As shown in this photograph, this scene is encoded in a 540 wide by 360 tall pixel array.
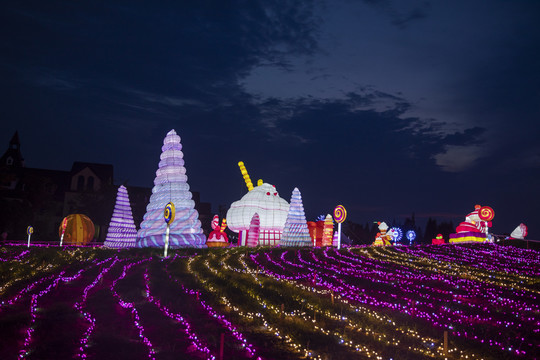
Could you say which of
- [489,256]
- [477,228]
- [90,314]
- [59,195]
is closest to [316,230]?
[477,228]

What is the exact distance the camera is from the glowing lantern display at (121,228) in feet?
99.5

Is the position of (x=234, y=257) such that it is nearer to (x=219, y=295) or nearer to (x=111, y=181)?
(x=219, y=295)

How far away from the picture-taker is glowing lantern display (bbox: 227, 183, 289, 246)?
3180 centimetres

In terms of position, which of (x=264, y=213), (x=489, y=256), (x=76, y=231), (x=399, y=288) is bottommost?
(x=399, y=288)

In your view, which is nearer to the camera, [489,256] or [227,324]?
[227,324]

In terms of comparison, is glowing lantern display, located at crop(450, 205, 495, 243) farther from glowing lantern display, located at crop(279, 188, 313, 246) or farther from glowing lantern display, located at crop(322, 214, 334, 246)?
glowing lantern display, located at crop(279, 188, 313, 246)

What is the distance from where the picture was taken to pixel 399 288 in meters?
13.8

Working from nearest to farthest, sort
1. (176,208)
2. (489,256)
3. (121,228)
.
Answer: (489,256) → (176,208) → (121,228)

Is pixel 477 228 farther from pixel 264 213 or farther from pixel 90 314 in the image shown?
pixel 90 314

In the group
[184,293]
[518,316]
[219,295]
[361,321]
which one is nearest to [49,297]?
[184,293]

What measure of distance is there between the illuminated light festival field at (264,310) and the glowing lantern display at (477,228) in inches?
397

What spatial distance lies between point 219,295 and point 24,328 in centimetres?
470

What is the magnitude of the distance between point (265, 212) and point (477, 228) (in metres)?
13.8

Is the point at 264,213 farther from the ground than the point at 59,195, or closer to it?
closer to it
